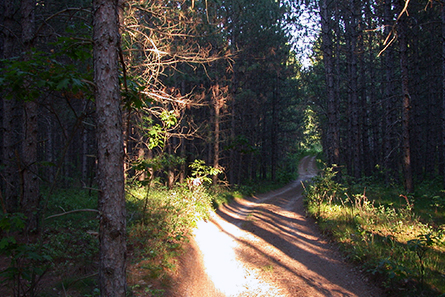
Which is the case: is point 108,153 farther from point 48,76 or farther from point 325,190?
point 325,190

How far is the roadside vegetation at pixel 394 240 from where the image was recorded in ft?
15.4

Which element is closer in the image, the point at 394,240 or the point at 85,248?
the point at 85,248

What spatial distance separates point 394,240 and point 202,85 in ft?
45.9

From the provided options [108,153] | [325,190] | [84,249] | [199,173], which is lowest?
Answer: [84,249]

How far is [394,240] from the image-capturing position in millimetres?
6367

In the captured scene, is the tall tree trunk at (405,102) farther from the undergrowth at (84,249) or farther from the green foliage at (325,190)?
the undergrowth at (84,249)

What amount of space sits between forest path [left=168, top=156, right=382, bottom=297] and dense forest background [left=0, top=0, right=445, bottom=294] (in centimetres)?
240

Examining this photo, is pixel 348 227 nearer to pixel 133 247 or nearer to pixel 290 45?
pixel 133 247

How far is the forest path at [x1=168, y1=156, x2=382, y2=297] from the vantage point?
5461mm

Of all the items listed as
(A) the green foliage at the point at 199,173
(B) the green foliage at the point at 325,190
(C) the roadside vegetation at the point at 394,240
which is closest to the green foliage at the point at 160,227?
(A) the green foliage at the point at 199,173

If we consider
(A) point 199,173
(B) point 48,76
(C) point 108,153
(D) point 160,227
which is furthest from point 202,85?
(C) point 108,153

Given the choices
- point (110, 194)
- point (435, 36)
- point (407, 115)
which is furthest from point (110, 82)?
point (435, 36)

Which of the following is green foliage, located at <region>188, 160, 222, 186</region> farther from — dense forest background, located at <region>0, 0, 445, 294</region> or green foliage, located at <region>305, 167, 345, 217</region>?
green foliage, located at <region>305, 167, 345, 217</region>

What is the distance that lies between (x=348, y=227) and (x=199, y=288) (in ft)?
15.4
